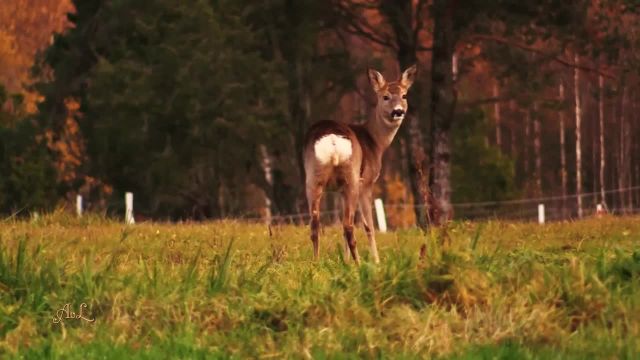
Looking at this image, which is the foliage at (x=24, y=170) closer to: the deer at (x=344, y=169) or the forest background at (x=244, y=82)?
the forest background at (x=244, y=82)

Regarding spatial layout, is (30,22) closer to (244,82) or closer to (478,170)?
(478,170)

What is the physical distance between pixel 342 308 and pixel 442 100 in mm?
23428

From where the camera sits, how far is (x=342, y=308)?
844 cm

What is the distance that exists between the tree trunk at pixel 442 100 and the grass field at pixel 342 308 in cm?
2119

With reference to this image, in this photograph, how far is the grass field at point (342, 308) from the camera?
7.71 m

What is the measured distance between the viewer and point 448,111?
3141 cm

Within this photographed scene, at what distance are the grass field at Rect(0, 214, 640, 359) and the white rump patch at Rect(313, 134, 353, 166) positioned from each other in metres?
2.85

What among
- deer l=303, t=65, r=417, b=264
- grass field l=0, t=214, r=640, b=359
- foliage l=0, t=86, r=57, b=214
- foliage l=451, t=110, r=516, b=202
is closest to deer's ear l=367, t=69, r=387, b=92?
deer l=303, t=65, r=417, b=264

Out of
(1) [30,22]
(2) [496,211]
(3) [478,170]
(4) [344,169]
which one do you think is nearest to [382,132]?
(4) [344,169]

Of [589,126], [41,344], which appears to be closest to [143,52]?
[41,344]

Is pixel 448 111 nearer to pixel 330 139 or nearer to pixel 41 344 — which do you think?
pixel 330 139

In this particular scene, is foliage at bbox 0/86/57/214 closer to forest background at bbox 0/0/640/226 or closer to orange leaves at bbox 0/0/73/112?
forest background at bbox 0/0/640/226

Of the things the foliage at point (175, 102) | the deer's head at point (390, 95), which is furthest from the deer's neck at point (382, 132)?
the foliage at point (175, 102)

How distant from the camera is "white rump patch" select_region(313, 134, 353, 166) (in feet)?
42.9
